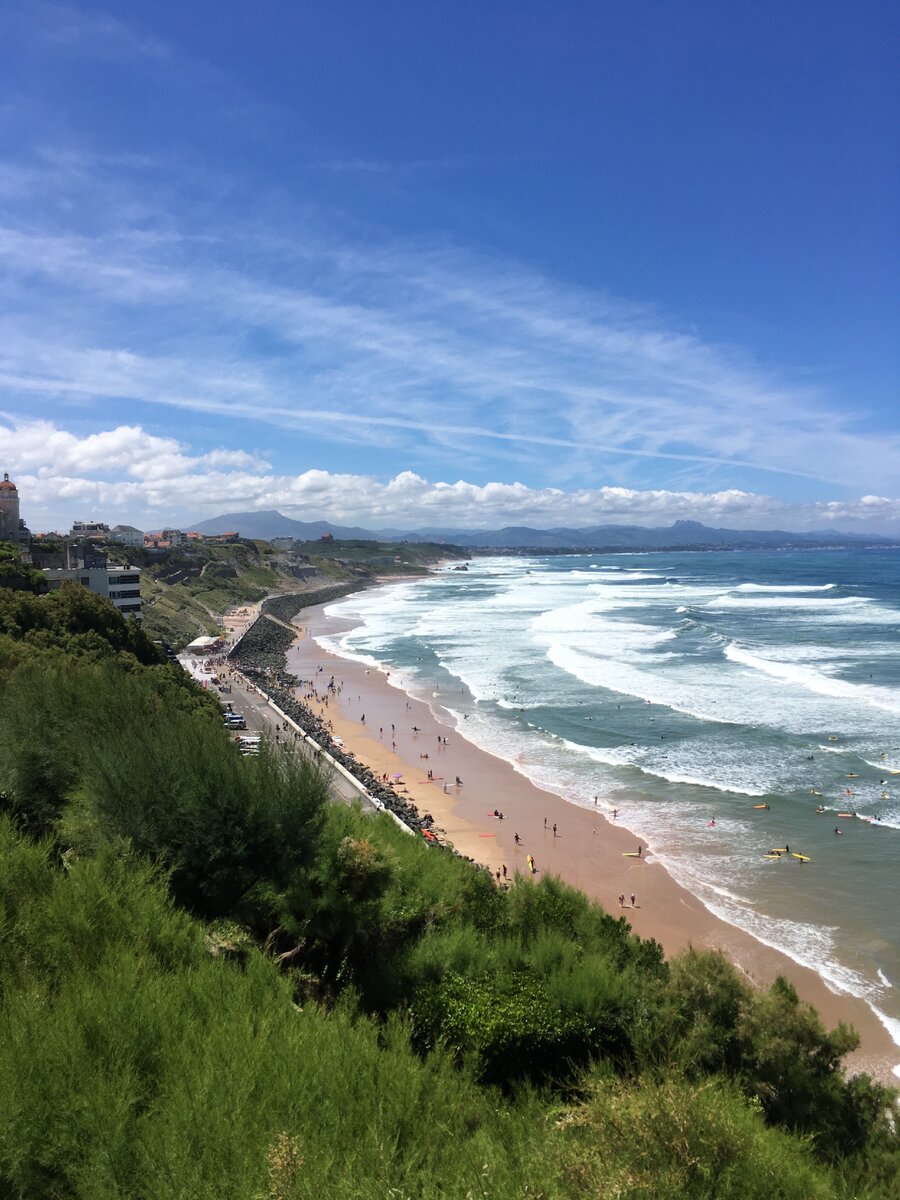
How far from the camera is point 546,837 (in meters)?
24.5

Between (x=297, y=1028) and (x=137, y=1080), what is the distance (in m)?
1.36

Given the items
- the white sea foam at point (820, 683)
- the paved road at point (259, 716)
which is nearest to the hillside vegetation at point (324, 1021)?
the paved road at point (259, 716)

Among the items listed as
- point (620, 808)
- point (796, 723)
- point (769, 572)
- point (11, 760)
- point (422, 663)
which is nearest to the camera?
point (11, 760)

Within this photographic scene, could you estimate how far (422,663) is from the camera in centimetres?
5425

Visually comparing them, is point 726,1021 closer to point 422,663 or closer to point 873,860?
point 873,860

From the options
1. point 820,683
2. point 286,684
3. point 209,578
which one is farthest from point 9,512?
point 820,683

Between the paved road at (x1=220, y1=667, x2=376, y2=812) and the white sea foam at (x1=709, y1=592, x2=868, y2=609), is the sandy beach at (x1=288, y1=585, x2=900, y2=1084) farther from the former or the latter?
the white sea foam at (x1=709, y1=592, x2=868, y2=609)

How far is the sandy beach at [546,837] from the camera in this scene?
1607 cm

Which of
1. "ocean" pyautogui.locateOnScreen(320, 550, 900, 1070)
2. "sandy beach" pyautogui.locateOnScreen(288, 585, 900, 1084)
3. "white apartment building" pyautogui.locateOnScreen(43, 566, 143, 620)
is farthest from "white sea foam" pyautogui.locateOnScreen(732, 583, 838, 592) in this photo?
"white apartment building" pyautogui.locateOnScreen(43, 566, 143, 620)

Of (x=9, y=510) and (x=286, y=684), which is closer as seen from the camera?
(x=286, y=684)

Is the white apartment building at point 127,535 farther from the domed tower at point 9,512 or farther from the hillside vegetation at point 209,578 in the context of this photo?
the domed tower at point 9,512

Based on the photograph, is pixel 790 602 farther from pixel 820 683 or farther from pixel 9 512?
pixel 9 512

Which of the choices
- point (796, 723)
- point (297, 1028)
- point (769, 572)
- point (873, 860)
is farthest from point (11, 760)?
point (769, 572)

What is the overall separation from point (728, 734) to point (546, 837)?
1243cm
